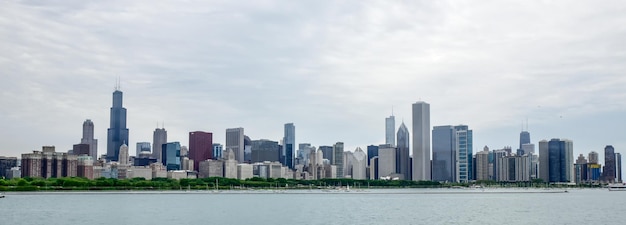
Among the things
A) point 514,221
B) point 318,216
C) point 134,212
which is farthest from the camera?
point 134,212

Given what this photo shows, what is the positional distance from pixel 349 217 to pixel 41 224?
130 ft

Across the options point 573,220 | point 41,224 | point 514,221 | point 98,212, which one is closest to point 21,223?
point 41,224

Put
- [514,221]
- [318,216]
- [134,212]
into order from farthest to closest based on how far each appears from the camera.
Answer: [134,212]
[318,216]
[514,221]

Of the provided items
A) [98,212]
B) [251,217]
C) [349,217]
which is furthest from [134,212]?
[349,217]

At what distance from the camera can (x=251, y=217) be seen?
347 ft

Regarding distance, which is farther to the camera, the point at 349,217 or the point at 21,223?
the point at 349,217

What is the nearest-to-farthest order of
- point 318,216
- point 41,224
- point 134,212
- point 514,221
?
point 41,224 < point 514,221 < point 318,216 < point 134,212

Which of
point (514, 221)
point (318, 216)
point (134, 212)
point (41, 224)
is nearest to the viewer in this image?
point (41, 224)

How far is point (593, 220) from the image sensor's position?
342 ft

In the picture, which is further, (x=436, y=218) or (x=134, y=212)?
(x=134, y=212)

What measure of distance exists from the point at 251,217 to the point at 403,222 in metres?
21.3

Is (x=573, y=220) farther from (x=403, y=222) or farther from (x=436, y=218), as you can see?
(x=403, y=222)

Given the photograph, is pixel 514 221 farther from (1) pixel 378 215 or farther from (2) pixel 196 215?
(2) pixel 196 215

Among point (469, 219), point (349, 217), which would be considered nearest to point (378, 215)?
point (349, 217)
